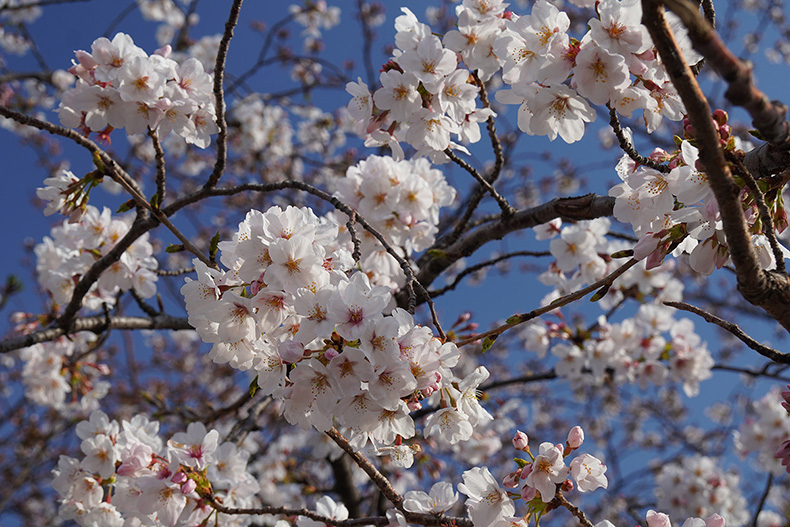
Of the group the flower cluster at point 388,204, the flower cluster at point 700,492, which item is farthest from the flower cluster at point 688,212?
the flower cluster at point 700,492

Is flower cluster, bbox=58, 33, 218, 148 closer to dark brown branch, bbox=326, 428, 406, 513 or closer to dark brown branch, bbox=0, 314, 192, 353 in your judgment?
dark brown branch, bbox=0, 314, 192, 353

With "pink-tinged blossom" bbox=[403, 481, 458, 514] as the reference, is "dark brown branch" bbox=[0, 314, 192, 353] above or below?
above

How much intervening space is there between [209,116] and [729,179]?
5.67 feet

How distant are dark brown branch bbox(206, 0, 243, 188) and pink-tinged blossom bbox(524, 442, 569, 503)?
1549mm

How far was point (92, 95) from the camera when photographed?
1880mm

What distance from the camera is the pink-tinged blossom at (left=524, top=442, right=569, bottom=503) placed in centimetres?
150

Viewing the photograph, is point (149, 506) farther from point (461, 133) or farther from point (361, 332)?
point (461, 133)

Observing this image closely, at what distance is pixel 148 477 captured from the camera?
1.79 meters

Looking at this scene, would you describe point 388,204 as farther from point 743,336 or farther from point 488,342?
point 743,336

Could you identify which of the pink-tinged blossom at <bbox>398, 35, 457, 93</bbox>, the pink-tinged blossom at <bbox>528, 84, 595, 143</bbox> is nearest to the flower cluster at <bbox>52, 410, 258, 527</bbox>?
the pink-tinged blossom at <bbox>398, 35, 457, 93</bbox>

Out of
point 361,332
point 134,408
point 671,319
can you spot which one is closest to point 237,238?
point 361,332

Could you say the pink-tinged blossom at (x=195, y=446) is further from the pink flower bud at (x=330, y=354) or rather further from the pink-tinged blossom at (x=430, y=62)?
the pink-tinged blossom at (x=430, y=62)

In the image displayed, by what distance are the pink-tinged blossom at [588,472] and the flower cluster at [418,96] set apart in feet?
3.67

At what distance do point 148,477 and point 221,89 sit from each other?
4.44 feet
